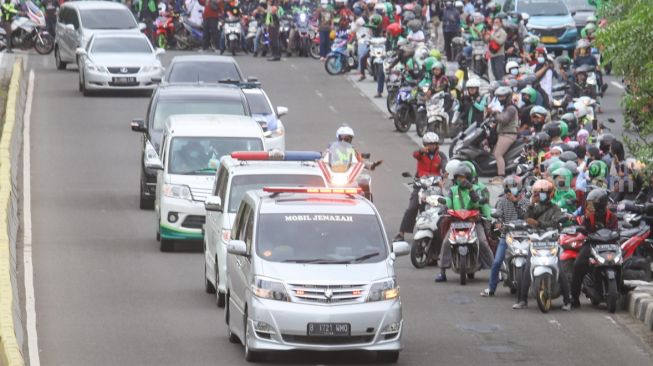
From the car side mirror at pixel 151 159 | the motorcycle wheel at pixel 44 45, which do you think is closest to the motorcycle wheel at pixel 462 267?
the car side mirror at pixel 151 159

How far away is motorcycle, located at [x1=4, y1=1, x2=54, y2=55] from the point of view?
177ft

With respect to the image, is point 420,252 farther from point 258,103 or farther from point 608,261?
point 258,103

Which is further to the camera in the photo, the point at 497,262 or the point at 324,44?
the point at 324,44

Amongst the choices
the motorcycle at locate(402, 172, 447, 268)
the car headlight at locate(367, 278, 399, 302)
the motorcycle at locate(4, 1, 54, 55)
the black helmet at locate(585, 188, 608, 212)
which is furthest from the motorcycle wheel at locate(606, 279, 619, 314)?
the motorcycle at locate(4, 1, 54, 55)

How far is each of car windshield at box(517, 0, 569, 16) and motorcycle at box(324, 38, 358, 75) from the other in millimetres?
5260

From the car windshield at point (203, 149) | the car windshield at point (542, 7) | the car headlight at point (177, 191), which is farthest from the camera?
the car windshield at point (542, 7)

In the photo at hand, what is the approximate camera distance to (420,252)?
24219 mm

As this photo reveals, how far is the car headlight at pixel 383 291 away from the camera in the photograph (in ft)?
56.2

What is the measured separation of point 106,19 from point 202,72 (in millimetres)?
12158

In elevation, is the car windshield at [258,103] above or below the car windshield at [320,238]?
below

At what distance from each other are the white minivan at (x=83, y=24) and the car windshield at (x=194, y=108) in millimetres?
18414

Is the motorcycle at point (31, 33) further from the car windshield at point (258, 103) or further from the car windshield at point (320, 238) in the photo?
the car windshield at point (320, 238)

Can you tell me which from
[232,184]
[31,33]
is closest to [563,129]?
[232,184]

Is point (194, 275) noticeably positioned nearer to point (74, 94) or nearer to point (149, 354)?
point (149, 354)
